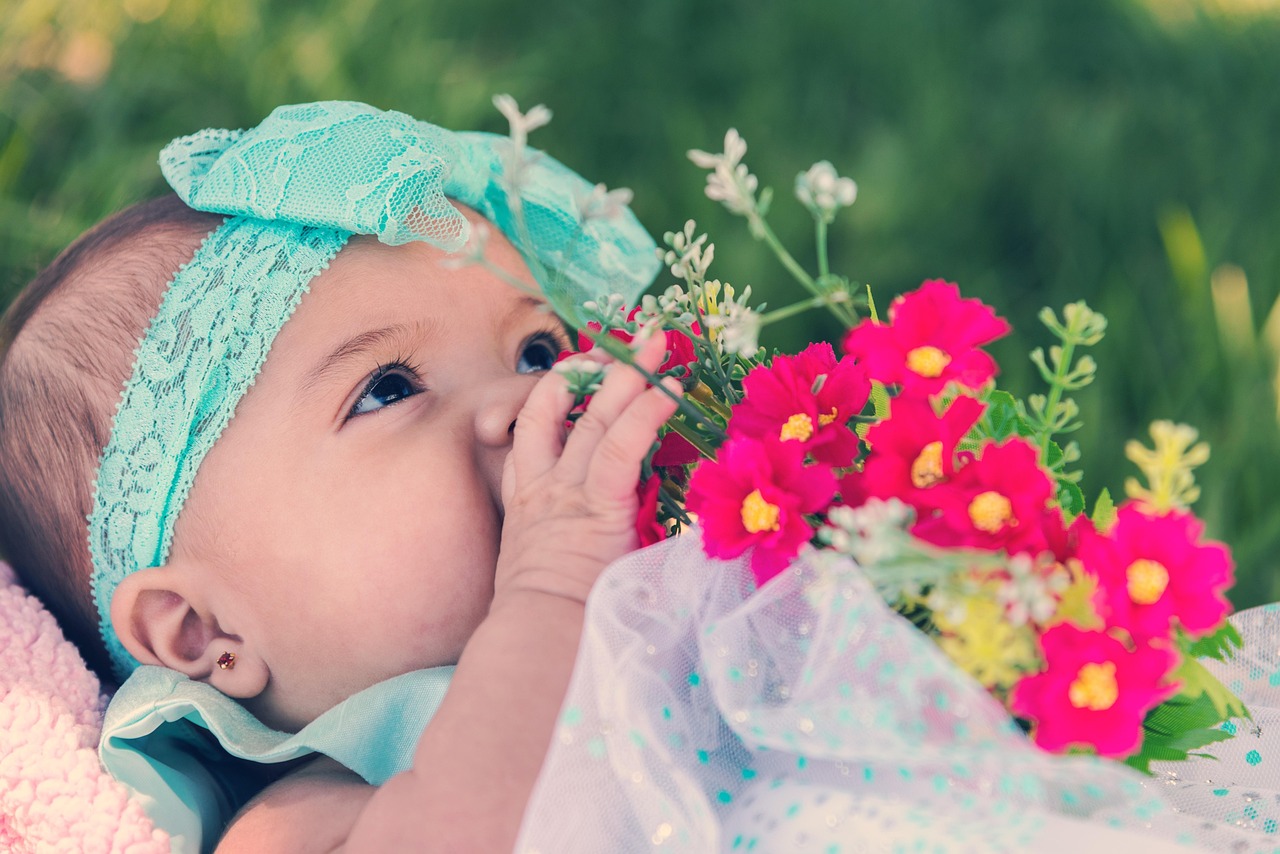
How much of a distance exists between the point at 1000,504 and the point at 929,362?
10 centimetres

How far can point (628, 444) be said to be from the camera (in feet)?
2.92

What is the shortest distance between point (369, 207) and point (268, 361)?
0.19 meters

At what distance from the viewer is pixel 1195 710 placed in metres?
0.85

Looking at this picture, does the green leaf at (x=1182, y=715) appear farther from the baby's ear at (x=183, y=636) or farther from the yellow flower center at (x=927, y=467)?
the baby's ear at (x=183, y=636)

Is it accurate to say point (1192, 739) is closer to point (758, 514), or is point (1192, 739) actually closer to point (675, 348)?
point (758, 514)

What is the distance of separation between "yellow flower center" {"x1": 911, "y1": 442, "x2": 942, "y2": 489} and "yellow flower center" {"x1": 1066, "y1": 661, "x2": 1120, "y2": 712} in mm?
156

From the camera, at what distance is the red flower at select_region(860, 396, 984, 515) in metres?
0.75

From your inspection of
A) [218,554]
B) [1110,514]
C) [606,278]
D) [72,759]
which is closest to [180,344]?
[218,554]

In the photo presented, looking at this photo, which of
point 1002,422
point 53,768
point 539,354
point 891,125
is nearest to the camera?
point 1002,422

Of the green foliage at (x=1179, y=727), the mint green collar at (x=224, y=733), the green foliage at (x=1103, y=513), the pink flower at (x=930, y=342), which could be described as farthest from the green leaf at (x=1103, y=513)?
the mint green collar at (x=224, y=733)

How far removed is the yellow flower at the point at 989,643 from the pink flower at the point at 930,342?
145 mm

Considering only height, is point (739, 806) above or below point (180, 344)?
below

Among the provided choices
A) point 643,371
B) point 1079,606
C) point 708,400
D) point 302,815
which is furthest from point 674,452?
point 302,815

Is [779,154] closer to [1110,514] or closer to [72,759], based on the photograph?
[1110,514]
